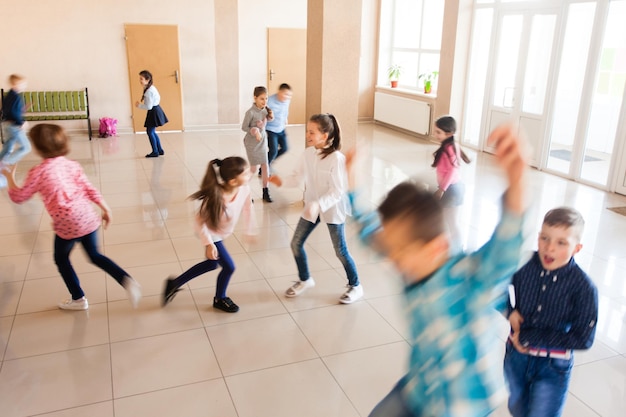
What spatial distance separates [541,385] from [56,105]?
10857mm

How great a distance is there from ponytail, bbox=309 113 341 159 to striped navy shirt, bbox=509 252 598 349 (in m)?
1.85

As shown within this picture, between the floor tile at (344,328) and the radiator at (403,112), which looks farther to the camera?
the radiator at (403,112)

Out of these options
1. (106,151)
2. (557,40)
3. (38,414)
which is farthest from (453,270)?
(106,151)

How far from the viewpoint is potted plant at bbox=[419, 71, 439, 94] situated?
456 inches

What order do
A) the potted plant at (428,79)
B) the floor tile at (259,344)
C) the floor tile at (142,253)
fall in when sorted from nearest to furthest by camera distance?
the floor tile at (259,344) → the floor tile at (142,253) → the potted plant at (428,79)

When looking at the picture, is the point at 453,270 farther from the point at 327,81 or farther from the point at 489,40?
the point at 489,40

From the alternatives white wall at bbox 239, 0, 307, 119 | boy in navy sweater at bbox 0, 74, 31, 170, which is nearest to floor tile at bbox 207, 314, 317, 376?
boy in navy sweater at bbox 0, 74, 31, 170

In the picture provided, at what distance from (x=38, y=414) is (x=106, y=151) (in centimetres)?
758

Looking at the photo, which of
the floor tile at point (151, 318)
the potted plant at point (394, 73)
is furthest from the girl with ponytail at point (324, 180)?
the potted plant at point (394, 73)

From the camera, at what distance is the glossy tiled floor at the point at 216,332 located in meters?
3.03

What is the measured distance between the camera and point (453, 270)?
5.34 feet

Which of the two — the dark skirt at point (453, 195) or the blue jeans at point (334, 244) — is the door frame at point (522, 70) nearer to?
the dark skirt at point (453, 195)

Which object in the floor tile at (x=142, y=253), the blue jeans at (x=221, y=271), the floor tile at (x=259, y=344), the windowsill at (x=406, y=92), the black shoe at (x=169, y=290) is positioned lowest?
the floor tile at (x=259, y=344)

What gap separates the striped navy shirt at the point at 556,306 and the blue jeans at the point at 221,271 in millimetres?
2193
